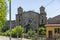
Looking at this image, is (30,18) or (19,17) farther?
(30,18)

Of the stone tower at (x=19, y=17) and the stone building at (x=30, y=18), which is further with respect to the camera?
the stone tower at (x=19, y=17)

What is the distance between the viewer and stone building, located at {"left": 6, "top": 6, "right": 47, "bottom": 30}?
86375mm

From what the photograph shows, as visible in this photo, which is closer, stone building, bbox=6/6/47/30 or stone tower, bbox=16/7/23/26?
stone building, bbox=6/6/47/30

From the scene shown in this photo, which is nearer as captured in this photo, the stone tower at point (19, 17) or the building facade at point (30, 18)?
the building facade at point (30, 18)

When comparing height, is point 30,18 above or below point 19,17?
below

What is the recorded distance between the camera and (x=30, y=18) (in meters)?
87.4

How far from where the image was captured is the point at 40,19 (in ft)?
289

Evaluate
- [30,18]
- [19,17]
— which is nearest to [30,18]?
[30,18]

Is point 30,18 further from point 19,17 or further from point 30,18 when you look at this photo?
point 19,17

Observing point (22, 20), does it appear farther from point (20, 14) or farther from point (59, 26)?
point (59, 26)

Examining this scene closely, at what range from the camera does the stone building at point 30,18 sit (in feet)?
283

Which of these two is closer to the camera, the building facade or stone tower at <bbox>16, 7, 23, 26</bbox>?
the building facade

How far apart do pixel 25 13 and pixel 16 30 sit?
2168 centimetres

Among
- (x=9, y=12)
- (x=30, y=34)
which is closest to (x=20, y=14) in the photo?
(x=30, y=34)
